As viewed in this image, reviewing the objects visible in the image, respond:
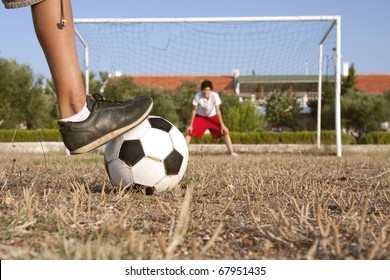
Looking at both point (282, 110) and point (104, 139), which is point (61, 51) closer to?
point (104, 139)

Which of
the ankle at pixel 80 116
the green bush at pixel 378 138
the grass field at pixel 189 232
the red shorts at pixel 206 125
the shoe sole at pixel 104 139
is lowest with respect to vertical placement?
the green bush at pixel 378 138

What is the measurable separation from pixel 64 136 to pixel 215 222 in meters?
1.05

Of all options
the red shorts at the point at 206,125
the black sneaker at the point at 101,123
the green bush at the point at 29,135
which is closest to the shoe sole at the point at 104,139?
the black sneaker at the point at 101,123

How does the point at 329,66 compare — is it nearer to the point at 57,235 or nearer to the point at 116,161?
the point at 116,161

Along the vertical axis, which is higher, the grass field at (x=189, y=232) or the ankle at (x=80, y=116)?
the ankle at (x=80, y=116)

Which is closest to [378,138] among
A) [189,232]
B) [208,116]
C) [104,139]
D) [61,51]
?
[208,116]

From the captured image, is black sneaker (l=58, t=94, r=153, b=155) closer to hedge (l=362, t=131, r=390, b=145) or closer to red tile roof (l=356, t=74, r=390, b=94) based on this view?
hedge (l=362, t=131, r=390, b=145)

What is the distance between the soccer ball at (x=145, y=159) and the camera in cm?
291

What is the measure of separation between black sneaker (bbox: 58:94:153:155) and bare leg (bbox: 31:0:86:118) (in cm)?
9

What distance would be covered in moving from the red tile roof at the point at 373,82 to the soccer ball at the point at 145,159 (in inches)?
1682

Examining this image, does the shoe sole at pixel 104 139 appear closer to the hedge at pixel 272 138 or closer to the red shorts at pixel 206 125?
the red shorts at pixel 206 125

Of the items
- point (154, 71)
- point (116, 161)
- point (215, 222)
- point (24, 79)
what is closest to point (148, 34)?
point (154, 71)

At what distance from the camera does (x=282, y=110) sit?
34.9 meters

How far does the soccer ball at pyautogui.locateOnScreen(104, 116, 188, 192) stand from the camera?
2.91 meters
